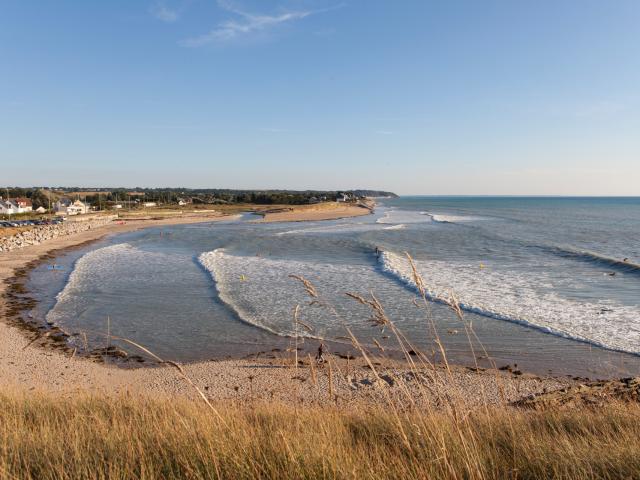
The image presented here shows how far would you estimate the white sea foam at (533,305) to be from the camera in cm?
1408

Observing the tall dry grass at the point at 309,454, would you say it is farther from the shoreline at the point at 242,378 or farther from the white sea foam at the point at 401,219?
the white sea foam at the point at 401,219

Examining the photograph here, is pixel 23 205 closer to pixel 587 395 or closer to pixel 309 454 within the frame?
pixel 587 395

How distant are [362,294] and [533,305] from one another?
6655 mm

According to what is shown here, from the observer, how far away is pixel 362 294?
20.2 m

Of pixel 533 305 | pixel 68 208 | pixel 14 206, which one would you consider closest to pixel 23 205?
pixel 14 206

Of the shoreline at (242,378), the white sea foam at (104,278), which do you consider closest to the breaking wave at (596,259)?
the shoreline at (242,378)

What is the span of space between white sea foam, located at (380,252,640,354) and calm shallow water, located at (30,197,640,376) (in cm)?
6

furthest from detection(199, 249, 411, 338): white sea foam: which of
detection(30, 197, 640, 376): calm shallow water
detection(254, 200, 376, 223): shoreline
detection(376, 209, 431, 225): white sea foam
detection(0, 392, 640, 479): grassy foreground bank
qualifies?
detection(254, 200, 376, 223): shoreline

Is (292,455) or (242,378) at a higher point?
(292,455)

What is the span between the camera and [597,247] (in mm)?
37125

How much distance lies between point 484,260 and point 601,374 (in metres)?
19.5

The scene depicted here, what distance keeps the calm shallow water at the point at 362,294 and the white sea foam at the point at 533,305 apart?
0.06 metres

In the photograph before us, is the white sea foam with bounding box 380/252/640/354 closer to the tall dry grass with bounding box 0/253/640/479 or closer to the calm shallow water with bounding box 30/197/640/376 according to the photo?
the calm shallow water with bounding box 30/197/640/376

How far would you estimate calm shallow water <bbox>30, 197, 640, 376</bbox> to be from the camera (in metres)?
13.4
